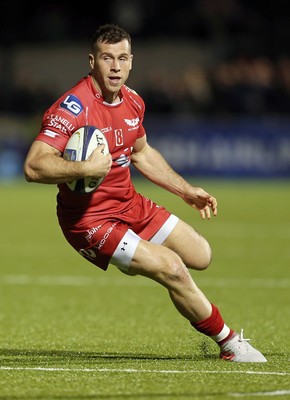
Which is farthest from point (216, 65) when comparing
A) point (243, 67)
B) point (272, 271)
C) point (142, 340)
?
point (142, 340)

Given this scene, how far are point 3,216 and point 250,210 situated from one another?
4.50 m

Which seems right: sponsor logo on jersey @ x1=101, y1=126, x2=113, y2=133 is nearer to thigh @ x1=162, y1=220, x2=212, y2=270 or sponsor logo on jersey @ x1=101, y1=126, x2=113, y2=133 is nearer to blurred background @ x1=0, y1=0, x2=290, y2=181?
thigh @ x1=162, y1=220, x2=212, y2=270

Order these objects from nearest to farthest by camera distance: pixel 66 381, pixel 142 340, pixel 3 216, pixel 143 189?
pixel 66 381 < pixel 142 340 < pixel 3 216 < pixel 143 189

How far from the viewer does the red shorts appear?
24.5ft

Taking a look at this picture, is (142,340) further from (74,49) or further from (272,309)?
(74,49)

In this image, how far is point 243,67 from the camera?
26.4m

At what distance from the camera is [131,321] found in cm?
991

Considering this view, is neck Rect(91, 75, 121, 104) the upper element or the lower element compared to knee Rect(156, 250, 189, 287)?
upper

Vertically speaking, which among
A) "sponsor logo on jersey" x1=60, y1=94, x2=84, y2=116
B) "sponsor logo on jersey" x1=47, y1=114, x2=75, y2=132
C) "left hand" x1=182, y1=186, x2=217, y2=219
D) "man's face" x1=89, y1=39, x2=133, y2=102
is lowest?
"left hand" x1=182, y1=186, x2=217, y2=219

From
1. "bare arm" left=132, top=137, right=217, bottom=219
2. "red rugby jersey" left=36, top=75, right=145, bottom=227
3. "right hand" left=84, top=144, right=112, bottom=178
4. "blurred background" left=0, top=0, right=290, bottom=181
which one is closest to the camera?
"right hand" left=84, top=144, right=112, bottom=178

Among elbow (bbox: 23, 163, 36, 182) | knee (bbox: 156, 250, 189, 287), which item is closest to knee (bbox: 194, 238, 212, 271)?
knee (bbox: 156, 250, 189, 287)

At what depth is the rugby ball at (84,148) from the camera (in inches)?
281

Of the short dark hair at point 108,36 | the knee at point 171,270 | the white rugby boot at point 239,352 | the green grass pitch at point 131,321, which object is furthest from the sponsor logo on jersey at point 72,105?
the white rugby boot at point 239,352

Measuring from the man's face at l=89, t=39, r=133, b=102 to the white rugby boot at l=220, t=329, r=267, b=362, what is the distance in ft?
6.12
